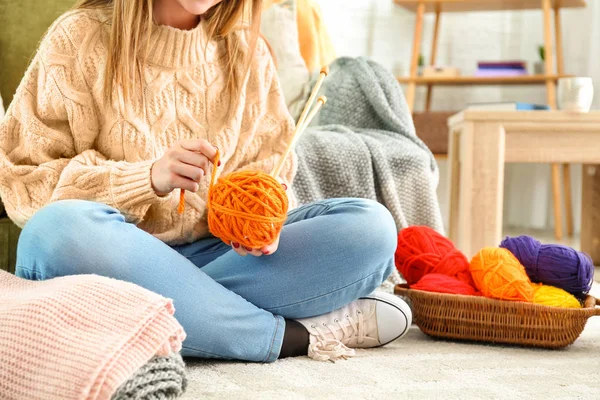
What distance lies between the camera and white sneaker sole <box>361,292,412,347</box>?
112 cm

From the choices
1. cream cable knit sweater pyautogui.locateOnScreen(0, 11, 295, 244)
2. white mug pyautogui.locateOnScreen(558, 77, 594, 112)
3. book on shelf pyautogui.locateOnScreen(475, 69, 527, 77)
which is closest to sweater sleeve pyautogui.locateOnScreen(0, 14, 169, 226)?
cream cable knit sweater pyautogui.locateOnScreen(0, 11, 295, 244)

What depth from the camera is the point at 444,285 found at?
1.22 meters

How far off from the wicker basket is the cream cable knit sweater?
0.36 meters

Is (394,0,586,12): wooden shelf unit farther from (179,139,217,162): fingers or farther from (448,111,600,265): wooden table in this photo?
(179,139,217,162): fingers

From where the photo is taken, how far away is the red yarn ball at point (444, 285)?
1212mm

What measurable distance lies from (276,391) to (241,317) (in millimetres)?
155

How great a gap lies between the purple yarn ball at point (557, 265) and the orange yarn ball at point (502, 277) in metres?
0.03

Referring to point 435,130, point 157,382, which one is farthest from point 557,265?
point 435,130

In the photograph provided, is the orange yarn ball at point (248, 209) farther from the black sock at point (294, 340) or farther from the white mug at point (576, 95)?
the white mug at point (576, 95)

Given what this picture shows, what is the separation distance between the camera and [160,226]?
1113 millimetres

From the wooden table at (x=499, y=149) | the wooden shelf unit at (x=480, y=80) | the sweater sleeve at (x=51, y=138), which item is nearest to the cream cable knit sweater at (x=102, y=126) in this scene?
the sweater sleeve at (x=51, y=138)

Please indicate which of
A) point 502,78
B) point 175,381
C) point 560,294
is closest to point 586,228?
point 502,78

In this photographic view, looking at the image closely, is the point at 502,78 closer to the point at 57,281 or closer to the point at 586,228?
the point at 586,228

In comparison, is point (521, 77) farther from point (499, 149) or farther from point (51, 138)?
point (51, 138)
